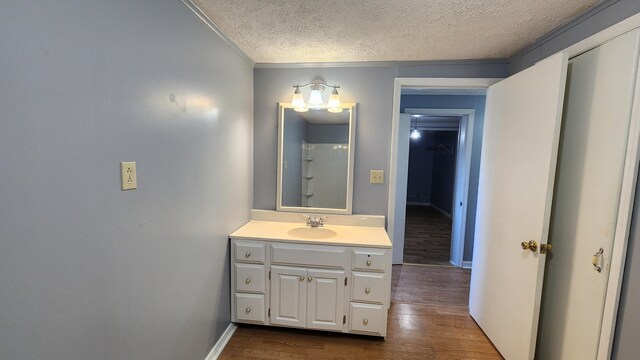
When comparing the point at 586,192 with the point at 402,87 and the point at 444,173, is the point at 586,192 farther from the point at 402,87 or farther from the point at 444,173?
the point at 444,173

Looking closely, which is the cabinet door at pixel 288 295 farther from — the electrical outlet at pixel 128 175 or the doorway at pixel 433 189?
the doorway at pixel 433 189

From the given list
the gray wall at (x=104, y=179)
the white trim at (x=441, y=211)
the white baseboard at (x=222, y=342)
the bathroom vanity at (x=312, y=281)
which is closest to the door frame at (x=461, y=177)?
the bathroom vanity at (x=312, y=281)

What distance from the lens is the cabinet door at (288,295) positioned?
199 centimetres

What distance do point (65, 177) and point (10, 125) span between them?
191mm

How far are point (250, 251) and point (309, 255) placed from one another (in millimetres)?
449

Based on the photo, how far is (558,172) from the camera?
1.59 metres

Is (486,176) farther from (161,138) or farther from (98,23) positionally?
(98,23)

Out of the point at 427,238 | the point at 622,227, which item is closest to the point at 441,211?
the point at 427,238

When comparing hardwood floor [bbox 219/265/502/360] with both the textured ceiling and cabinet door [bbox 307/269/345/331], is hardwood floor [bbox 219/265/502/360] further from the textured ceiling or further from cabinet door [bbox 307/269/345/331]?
the textured ceiling

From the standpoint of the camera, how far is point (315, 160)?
2449 mm

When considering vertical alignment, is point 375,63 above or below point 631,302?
above

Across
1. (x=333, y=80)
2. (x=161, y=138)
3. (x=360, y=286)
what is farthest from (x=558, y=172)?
(x=161, y=138)

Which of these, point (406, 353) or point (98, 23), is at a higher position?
point (98, 23)

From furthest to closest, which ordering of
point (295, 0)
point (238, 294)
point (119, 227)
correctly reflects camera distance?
point (238, 294) < point (295, 0) < point (119, 227)
